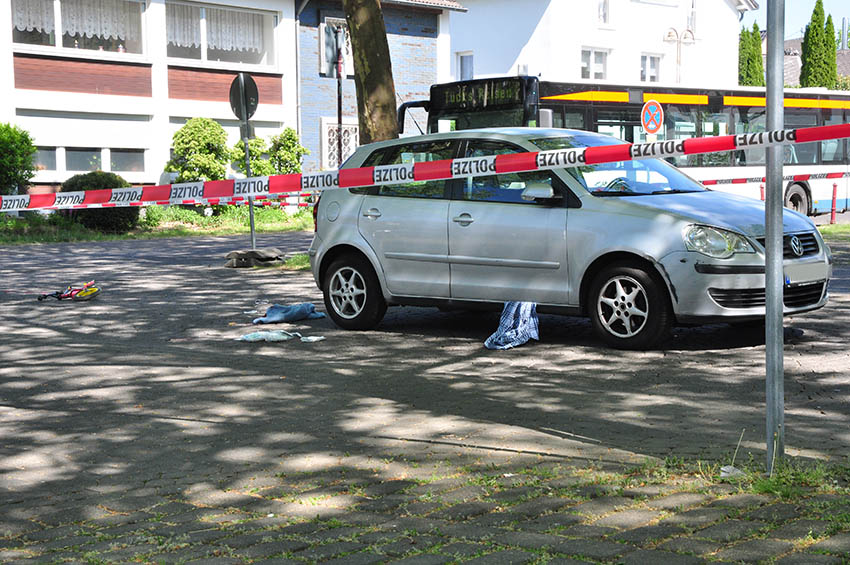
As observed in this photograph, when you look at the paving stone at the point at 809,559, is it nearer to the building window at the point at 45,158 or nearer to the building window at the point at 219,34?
the building window at the point at 45,158

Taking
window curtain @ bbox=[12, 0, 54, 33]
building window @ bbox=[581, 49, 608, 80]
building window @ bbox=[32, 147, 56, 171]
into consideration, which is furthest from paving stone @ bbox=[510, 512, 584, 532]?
building window @ bbox=[581, 49, 608, 80]

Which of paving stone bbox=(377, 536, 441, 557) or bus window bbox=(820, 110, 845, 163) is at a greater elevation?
bus window bbox=(820, 110, 845, 163)

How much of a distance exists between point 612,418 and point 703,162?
2070cm

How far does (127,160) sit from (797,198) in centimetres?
1683

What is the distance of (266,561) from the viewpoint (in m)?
4.13

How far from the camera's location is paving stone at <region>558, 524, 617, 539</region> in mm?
4309

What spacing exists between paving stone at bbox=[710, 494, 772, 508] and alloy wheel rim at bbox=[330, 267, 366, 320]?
6002 mm

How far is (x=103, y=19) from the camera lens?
3036 cm

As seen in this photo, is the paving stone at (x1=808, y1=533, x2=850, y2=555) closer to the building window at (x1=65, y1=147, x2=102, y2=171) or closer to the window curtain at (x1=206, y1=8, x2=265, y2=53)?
the building window at (x1=65, y1=147, x2=102, y2=171)

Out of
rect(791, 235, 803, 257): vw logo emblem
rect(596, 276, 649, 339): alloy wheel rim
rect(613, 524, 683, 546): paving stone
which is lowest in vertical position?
rect(613, 524, 683, 546): paving stone

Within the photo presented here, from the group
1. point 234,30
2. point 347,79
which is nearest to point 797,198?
point 347,79

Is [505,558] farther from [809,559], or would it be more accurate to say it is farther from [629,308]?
[629,308]

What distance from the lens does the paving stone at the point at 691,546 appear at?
161 inches

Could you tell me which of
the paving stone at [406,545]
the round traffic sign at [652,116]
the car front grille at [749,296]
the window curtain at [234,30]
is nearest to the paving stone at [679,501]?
the paving stone at [406,545]
